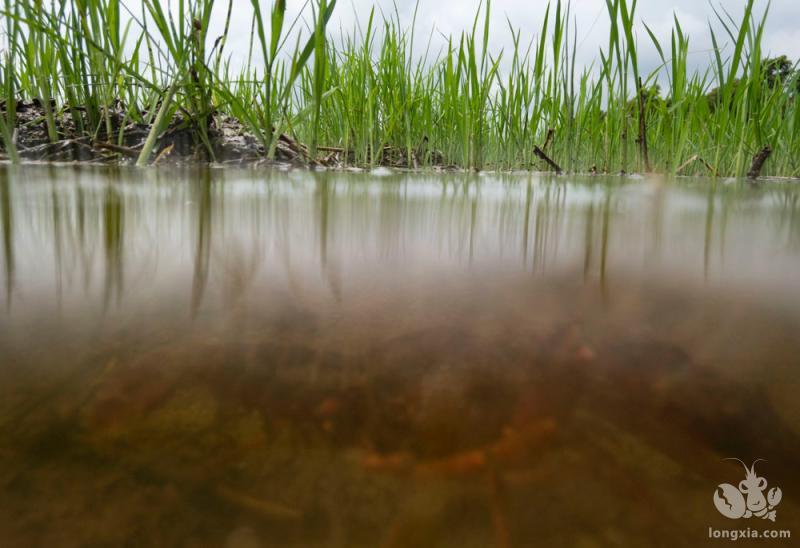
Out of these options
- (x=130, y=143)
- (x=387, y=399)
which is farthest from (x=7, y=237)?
(x=130, y=143)

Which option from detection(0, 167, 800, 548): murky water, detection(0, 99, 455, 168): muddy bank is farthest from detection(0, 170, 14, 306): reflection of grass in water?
detection(0, 99, 455, 168): muddy bank

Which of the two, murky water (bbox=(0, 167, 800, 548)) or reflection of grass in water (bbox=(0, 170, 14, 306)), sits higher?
reflection of grass in water (bbox=(0, 170, 14, 306))

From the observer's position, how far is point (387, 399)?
159 mm

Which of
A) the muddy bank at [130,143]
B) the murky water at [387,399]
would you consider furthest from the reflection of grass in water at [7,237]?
the muddy bank at [130,143]

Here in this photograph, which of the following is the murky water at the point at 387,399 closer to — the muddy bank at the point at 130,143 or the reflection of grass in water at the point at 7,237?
the reflection of grass in water at the point at 7,237

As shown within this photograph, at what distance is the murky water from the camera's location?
0.12 metres

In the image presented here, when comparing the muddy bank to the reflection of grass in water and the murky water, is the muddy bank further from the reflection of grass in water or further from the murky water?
the murky water

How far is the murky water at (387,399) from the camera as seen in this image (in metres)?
0.12

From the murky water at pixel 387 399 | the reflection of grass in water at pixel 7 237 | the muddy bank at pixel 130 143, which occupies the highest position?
the muddy bank at pixel 130 143

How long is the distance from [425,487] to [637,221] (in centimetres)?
52

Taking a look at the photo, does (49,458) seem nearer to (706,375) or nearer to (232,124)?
(706,375)

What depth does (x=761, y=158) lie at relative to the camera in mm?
2098

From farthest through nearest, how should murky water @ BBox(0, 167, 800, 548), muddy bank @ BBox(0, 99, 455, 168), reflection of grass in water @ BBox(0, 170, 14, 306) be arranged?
1. muddy bank @ BBox(0, 99, 455, 168)
2. reflection of grass in water @ BBox(0, 170, 14, 306)
3. murky water @ BBox(0, 167, 800, 548)

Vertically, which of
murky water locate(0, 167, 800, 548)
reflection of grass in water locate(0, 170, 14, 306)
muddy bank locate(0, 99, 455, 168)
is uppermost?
muddy bank locate(0, 99, 455, 168)
